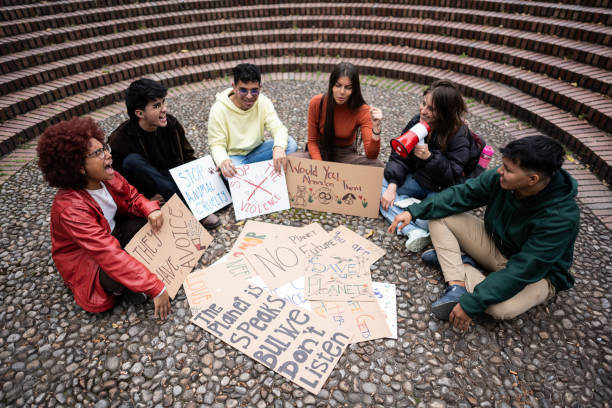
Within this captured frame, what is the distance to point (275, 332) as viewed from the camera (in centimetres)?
233

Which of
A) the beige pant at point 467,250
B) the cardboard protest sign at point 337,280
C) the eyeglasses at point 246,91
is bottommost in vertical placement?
the cardboard protest sign at point 337,280

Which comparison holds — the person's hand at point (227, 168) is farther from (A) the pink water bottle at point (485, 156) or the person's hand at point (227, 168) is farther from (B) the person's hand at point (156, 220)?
(A) the pink water bottle at point (485, 156)

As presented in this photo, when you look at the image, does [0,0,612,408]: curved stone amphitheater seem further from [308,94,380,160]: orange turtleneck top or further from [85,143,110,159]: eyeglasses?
[85,143,110,159]: eyeglasses

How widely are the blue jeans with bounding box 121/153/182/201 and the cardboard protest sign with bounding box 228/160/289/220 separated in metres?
0.58

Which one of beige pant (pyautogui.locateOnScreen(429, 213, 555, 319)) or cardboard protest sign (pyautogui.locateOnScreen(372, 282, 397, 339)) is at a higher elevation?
beige pant (pyautogui.locateOnScreen(429, 213, 555, 319))

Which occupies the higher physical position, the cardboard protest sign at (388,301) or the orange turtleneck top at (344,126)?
the orange turtleneck top at (344,126)

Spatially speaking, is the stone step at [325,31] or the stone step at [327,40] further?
the stone step at [325,31]

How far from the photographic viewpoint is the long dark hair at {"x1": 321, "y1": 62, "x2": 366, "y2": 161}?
9.73 ft

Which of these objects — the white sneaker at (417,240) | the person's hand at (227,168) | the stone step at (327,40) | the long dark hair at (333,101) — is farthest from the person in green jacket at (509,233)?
the stone step at (327,40)

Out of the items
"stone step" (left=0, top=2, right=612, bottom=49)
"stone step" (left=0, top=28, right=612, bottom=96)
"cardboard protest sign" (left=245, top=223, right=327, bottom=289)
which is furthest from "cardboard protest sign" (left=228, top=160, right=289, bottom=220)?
"stone step" (left=0, top=2, right=612, bottom=49)

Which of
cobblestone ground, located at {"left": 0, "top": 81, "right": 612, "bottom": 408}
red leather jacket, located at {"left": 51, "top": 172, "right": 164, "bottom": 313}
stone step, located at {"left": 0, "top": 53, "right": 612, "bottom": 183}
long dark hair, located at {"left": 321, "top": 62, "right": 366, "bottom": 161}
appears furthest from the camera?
stone step, located at {"left": 0, "top": 53, "right": 612, "bottom": 183}

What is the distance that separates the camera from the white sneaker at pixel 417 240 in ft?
9.56

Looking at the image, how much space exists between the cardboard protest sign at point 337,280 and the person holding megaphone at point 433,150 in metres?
0.54

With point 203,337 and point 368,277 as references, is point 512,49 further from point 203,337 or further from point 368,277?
point 203,337
